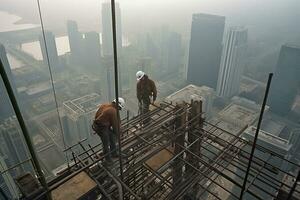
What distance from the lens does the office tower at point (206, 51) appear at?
58438 millimetres

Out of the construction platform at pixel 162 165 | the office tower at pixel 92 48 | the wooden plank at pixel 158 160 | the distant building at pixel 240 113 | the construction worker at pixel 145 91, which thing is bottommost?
the distant building at pixel 240 113

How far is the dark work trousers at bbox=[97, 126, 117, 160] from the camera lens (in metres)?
5.53

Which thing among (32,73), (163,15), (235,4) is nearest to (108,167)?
(32,73)

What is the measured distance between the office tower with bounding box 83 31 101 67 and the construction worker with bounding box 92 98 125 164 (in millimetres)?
52966

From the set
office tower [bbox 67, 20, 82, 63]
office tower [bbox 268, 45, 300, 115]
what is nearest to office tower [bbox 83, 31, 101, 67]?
office tower [bbox 67, 20, 82, 63]

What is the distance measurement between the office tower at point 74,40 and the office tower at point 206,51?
27.7 meters

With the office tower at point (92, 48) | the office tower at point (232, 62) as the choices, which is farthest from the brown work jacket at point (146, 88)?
the office tower at point (92, 48)

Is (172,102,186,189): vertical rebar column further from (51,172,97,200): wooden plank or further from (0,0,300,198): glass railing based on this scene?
(0,0,300,198): glass railing

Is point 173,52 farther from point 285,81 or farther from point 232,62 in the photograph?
point 285,81

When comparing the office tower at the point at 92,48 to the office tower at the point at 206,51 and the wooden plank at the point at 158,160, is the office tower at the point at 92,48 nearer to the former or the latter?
the office tower at the point at 206,51

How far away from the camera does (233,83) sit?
54.1 metres

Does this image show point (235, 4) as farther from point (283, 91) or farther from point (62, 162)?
point (62, 162)

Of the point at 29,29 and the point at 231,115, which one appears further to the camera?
the point at 29,29

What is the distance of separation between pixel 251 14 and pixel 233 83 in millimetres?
86124
